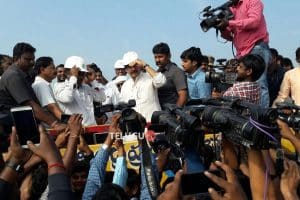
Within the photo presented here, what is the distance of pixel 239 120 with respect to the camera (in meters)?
2.20

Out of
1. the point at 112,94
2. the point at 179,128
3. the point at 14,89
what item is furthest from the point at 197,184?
the point at 112,94

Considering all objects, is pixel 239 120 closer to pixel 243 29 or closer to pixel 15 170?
pixel 15 170

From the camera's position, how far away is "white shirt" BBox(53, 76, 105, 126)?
17.4 ft

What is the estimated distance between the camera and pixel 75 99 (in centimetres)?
544

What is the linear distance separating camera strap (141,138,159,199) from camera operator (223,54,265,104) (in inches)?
51.6

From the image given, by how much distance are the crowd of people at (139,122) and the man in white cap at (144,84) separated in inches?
0.5

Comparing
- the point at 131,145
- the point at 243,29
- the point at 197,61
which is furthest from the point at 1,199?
the point at 197,61

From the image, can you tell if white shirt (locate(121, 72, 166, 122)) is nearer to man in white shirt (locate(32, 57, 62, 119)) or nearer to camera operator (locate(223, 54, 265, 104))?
man in white shirt (locate(32, 57, 62, 119))

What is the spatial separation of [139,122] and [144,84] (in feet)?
8.30

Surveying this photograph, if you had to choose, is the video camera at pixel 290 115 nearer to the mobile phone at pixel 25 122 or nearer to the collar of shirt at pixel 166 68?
the mobile phone at pixel 25 122

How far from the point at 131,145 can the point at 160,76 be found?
0.96m

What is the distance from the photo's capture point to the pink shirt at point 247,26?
4.77 meters

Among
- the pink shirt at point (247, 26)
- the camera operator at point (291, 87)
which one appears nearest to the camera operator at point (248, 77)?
the pink shirt at point (247, 26)

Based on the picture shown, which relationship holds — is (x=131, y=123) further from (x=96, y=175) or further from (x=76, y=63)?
(x=76, y=63)
